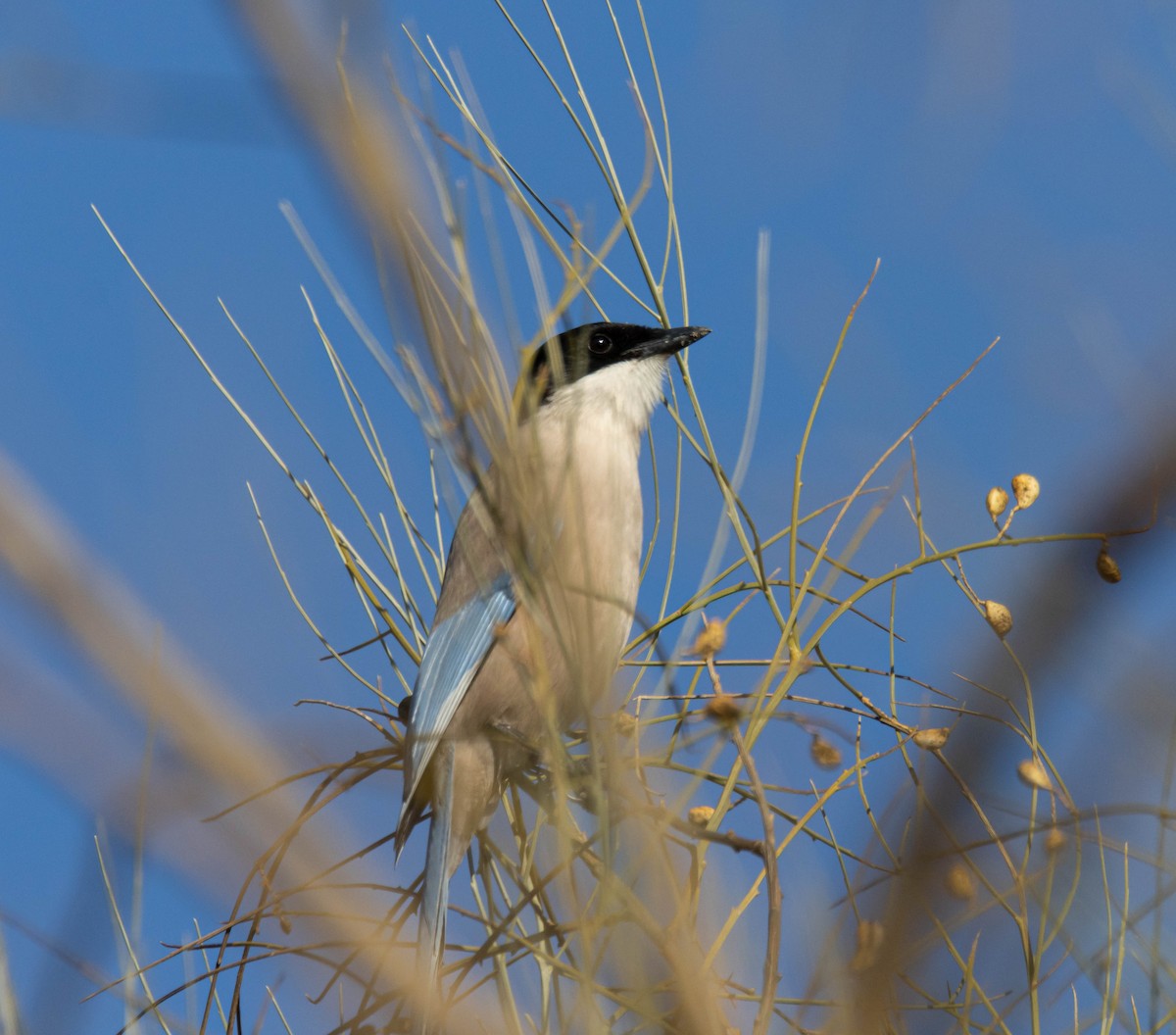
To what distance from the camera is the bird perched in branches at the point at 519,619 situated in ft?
8.73

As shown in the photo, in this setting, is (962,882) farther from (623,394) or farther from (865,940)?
(623,394)

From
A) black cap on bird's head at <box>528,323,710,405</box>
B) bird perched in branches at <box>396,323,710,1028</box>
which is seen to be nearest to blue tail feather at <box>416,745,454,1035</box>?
bird perched in branches at <box>396,323,710,1028</box>

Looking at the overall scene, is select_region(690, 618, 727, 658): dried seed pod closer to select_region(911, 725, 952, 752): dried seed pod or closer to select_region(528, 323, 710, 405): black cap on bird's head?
select_region(911, 725, 952, 752): dried seed pod

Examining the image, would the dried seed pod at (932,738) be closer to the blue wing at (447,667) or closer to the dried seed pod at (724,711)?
the dried seed pod at (724,711)

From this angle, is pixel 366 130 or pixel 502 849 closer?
pixel 366 130

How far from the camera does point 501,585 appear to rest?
11.0 ft

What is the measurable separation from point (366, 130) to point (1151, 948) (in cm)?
151

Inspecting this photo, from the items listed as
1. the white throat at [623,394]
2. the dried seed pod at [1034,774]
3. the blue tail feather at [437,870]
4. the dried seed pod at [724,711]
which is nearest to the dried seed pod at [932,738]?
the dried seed pod at [1034,774]

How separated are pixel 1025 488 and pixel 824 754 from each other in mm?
589

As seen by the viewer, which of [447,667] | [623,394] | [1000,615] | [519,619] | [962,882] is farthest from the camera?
[623,394]

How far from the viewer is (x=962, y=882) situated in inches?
55.1

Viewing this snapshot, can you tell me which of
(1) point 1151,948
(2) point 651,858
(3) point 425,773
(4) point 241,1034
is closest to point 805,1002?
(2) point 651,858

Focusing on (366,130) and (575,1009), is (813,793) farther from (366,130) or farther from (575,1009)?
(366,130)

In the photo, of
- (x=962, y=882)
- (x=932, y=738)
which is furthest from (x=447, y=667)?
(x=962, y=882)
